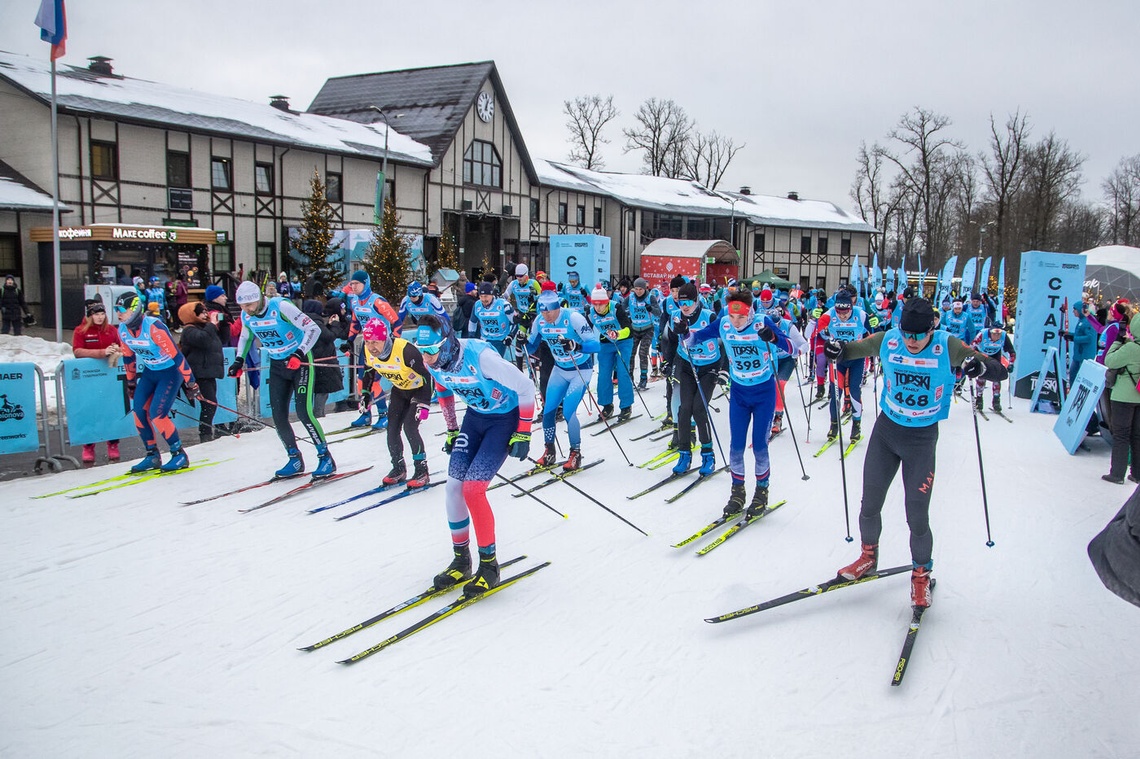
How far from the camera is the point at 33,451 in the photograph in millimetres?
8938

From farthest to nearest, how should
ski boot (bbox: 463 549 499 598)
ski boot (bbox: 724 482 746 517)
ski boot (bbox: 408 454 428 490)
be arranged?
ski boot (bbox: 408 454 428 490)
ski boot (bbox: 724 482 746 517)
ski boot (bbox: 463 549 499 598)

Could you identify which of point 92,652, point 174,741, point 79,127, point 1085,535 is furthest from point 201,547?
point 79,127

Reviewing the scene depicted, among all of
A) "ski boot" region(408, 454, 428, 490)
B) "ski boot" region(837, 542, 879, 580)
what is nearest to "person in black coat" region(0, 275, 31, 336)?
"ski boot" region(408, 454, 428, 490)

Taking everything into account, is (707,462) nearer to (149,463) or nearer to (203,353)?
(149,463)

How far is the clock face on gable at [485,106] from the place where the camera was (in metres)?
32.9

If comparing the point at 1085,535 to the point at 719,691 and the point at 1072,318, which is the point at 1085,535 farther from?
the point at 1072,318

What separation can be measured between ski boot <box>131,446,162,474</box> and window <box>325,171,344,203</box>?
68.4ft

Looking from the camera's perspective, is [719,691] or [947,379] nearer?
[719,691]

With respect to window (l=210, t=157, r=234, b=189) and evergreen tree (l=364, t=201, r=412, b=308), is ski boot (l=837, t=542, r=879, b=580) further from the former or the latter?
window (l=210, t=157, r=234, b=189)

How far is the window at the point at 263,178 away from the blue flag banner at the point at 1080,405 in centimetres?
2368

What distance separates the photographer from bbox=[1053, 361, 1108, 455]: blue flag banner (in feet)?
32.2

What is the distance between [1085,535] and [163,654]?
7.38 m

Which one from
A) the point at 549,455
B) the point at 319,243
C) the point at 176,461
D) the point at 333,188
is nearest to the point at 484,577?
the point at 549,455

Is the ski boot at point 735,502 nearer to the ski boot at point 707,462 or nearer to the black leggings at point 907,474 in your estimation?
the ski boot at point 707,462
